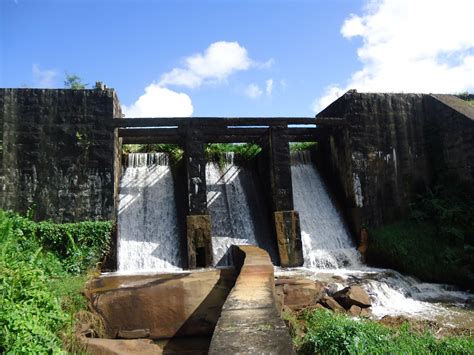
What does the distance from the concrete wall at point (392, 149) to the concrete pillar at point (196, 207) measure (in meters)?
4.46

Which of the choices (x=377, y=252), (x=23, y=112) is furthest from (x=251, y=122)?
(x=23, y=112)

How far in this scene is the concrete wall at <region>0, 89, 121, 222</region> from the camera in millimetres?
9305

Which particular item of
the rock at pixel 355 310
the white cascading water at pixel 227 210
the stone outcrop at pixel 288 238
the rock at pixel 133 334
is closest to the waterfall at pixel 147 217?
the white cascading water at pixel 227 210

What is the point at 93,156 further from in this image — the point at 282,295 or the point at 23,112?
the point at 282,295

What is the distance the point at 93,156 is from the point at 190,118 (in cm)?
269

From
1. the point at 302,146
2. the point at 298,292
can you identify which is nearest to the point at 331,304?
the point at 298,292

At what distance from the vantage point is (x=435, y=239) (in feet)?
32.9

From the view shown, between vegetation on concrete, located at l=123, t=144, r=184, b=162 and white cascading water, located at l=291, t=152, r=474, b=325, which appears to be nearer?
white cascading water, located at l=291, t=152, r=474, b=325

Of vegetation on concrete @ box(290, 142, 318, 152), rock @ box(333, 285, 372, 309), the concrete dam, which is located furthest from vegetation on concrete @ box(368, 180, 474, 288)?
vegetation on concrete @ box(290, 142, 318, 152)

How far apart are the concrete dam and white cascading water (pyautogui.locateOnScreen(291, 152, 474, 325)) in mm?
43

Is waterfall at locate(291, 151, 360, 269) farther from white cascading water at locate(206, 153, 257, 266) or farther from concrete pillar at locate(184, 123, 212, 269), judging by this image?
concrete pillar at locate(184, 123, 212, 269)

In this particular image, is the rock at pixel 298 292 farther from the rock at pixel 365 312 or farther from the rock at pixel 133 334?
the rock at pixel 133 334

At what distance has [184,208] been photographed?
10797 mm

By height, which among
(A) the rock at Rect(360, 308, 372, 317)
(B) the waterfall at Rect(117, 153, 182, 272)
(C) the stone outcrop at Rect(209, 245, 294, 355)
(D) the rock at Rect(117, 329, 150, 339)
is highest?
(B) the waterfall at Rect(117, 153, 182, 272)
